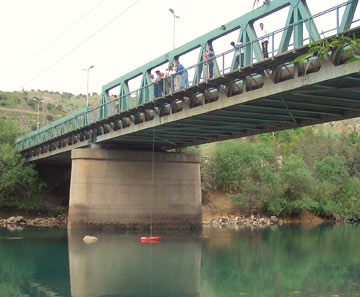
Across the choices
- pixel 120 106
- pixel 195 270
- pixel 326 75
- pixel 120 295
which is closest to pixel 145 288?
pixel 120 295

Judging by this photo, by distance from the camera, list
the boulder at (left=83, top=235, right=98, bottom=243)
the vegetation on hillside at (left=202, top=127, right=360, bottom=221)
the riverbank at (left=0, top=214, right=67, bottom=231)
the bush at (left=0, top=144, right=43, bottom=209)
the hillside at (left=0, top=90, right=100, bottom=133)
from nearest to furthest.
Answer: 1. the boulder at (left=83, top=235, right=98, bottom=243)
2. the riverbank at (left=0, top=214, right=67, bottom=231)
3. the bush at (left=0, top=144, right=43, bottom=209)
4. the vegetation on hillside at (left=202, top=127, right=360, bottom=221)
5. the hillside at (left=0, top=90, right=100, bottom=133)

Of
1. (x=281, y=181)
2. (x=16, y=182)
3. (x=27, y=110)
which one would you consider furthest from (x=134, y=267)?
(x=27, y=110)

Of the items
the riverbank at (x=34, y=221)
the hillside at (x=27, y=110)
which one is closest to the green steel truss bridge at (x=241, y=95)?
the riverbank at (x=34, y=221)

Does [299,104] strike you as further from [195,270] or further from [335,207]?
[335,207]

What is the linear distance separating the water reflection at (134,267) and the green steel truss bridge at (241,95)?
7.43 meters

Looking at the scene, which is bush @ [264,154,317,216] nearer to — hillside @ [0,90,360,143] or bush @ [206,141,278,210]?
bush @ [206,141,278,210]

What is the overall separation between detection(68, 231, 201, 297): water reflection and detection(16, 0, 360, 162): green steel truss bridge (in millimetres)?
7428

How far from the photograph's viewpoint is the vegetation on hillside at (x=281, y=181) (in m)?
58.0

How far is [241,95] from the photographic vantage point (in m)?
23.6

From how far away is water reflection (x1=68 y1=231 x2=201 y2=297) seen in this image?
18.5 metres

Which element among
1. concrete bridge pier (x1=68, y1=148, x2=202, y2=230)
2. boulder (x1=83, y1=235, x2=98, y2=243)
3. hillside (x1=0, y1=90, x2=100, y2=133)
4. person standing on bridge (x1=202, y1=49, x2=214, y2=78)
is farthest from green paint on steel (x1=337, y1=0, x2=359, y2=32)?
hillside (x1=0, y1=90, x2=100, y2=133)

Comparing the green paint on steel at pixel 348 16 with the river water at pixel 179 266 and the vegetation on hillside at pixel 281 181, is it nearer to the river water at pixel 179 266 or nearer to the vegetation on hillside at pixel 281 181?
the river water at pixel 179 266

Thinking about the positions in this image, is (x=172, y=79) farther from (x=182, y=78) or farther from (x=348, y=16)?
(x=348, y=16)

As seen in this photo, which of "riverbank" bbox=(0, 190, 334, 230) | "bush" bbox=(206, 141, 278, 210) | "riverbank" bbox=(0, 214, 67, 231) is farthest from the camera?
"bush" bbox=(206, 141, 278, 210)
